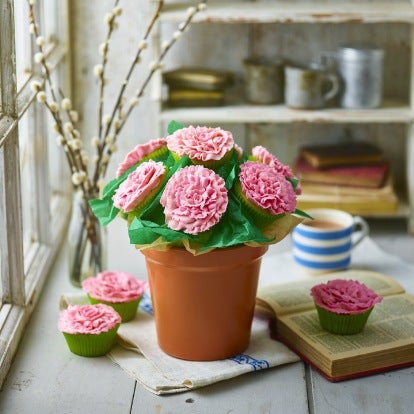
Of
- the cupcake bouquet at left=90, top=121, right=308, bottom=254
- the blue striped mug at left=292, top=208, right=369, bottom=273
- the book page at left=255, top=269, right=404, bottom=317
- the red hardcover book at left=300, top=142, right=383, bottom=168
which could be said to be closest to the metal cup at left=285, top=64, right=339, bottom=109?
the red hardcover book at left=300, top=142, right=383, bottom=168

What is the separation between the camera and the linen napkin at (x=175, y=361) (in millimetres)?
1723

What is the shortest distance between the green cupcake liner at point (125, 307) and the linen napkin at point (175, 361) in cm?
2

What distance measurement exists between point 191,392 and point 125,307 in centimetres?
30

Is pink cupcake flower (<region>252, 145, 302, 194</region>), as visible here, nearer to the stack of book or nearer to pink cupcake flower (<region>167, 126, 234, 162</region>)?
pink cupcake flower (<region>167, 126, 234, 162</region>)

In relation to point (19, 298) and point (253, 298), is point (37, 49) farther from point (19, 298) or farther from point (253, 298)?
point (253, 298)

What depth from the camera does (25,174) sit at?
7.81 ft

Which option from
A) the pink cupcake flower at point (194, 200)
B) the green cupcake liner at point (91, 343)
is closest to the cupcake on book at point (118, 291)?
the green cupcake liner at point (91, 343)

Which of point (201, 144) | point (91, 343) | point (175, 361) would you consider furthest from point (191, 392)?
point (201, 144)

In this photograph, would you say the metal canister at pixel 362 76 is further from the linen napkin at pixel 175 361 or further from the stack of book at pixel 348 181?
the linen napkin at pixel 175 361

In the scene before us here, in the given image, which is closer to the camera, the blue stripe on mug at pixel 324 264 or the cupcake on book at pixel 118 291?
the cupcake on book at pixel 118 291

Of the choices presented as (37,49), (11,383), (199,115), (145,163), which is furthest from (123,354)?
(199,115)

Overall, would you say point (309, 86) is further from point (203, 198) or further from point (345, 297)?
point (203, 198)

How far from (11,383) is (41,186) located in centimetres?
65

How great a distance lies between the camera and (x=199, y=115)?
2584 mm
